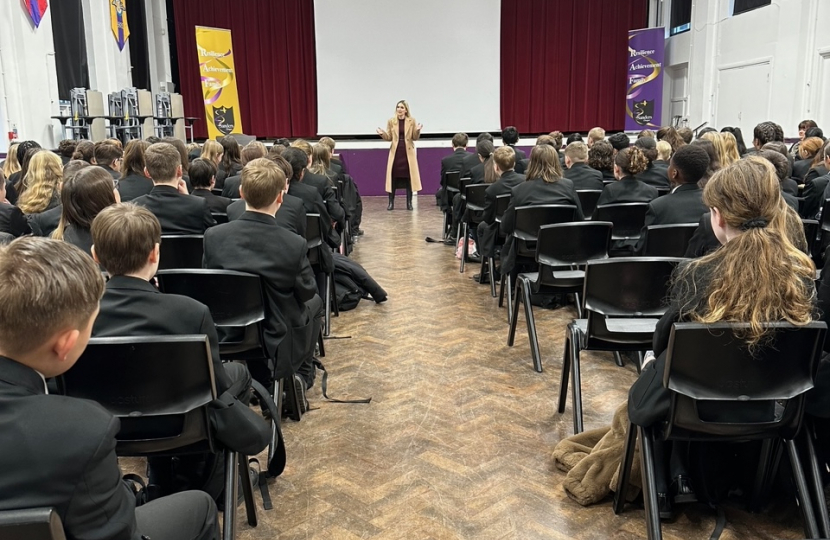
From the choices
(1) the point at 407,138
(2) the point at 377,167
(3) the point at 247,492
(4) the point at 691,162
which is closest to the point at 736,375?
(3) the point at 247,492

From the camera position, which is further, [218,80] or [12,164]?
[218,80]

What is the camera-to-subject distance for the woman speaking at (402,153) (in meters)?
11.7

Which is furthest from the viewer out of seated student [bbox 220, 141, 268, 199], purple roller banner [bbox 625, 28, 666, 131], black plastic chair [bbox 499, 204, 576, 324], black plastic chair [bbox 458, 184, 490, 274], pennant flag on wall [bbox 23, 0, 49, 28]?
purple roller banner [bbox 625, 28, 666, 131]

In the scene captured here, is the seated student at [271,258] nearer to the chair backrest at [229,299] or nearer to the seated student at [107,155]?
the chair backrest at [229,299]

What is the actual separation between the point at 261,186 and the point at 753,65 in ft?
36.4

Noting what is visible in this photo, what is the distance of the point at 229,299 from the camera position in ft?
9.60

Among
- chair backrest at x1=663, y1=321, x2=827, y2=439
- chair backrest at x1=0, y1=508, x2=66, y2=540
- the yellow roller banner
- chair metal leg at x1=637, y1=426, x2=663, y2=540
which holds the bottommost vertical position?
chair metal leg at x1=637, y1=426, x2=663, y2=540

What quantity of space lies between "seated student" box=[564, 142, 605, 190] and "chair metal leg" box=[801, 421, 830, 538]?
3.57 metres

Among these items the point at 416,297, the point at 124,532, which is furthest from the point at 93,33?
the point at 124,532

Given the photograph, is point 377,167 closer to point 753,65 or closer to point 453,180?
point 453,180

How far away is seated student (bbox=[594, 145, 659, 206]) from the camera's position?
16.3 feet

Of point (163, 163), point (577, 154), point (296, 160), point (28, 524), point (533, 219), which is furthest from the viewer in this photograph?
point (577, 154)

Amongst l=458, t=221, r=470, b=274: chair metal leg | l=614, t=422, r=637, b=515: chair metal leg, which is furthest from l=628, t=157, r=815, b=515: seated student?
l=458, t=221, r=470, b=274: chair metal leg

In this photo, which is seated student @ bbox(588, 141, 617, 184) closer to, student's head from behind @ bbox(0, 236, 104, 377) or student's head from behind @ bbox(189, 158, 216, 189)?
student's head from behind @ bbox(189, 158, 216, 189)
